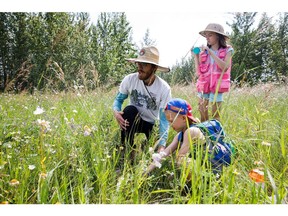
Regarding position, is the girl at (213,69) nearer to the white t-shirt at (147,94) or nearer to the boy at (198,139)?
the white t-shirt at (147,94)

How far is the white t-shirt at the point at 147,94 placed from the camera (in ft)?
6.73

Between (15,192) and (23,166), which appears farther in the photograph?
(23,166)

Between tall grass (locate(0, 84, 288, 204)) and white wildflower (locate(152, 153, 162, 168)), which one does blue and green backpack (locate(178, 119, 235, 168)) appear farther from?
white wildflower (locate(152, 153, 162, 168))

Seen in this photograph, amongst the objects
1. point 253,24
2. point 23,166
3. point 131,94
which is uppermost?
point 253,24

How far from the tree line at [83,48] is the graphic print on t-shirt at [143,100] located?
245mm

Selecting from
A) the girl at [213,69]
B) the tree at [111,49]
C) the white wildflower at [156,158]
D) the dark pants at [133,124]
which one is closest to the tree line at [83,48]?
the tree at [111,49]

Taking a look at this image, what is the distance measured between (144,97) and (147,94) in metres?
0.04

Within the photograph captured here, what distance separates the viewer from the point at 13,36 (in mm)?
2072

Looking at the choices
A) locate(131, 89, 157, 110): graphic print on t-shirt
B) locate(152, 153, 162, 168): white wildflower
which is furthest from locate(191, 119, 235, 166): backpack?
locate(131, 89, 157, 110): graphic print on t-shirt

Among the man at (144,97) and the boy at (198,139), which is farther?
the man at (144,97)

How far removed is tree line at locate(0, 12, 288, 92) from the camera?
183 cm

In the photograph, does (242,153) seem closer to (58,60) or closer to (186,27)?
(186,27)
